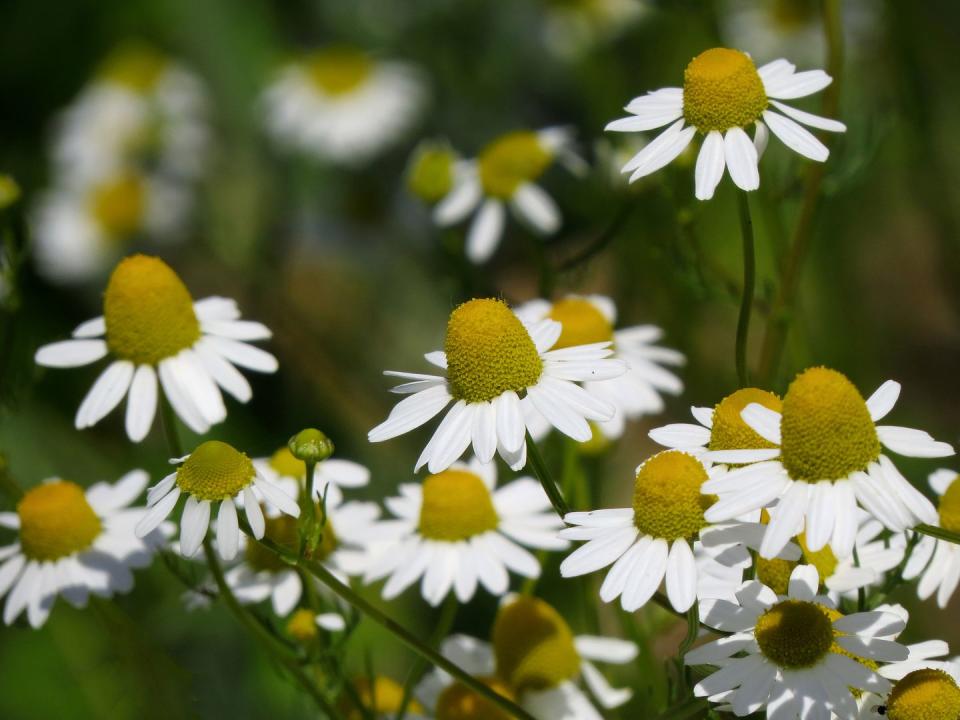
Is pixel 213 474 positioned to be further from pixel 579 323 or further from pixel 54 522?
pixel 579 323

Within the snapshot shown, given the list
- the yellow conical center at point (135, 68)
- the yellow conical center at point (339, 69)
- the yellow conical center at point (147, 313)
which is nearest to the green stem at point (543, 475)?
the yellow conical center at point (147, 313)

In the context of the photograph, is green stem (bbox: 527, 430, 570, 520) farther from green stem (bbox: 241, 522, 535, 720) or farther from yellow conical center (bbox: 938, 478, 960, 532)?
yellow conical center (bbox: 938, 478, 960, 532)

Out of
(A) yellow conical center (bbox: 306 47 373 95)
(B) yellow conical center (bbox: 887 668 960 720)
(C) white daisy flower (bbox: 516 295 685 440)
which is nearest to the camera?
(B) yellow conical center (bbox: 887 668 960 720)

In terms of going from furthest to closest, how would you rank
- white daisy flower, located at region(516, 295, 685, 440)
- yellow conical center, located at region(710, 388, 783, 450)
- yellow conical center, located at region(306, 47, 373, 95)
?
1. yellow conical center, located at region(306, 47, 373, 95)
2. white daisy flower, located at region(516, 295, 685, 440)
3. yellow conical center, located at region(710, 388, 783, 450)

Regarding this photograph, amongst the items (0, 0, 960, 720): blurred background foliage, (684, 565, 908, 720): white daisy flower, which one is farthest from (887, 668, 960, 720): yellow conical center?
(0, 0, 960, 720): blurred background foliage

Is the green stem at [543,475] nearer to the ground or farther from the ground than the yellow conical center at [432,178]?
farther from the ground

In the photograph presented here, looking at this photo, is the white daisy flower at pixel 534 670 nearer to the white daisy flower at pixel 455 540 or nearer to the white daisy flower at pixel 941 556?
the white daisy flower at pixel 455 540

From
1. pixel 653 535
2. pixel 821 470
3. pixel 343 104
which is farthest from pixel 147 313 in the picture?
pixel 343 104

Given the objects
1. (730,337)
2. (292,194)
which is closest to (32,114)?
(292,194)
